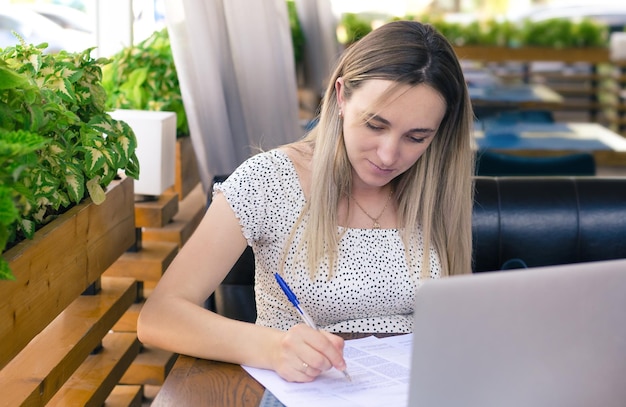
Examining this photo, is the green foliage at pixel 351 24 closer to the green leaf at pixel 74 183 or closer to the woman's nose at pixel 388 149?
the woman's nose at pixel 388 149

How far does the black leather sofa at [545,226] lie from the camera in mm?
2047

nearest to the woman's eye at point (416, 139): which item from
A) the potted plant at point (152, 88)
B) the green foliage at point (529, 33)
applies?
the potted plant at point (152, 88)

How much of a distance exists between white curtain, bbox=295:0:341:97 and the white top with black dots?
3.66 metres

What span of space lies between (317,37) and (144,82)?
3056mm

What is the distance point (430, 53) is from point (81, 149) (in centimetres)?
67

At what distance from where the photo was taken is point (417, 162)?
1.77 m

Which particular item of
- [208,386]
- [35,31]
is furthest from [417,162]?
[35,31]

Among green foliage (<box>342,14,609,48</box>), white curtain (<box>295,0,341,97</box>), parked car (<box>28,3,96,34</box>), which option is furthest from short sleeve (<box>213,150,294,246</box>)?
green foliage (<box>342,14,609,48</box>)

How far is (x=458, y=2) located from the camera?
10.8 m

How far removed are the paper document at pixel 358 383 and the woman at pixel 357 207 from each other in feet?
0.75

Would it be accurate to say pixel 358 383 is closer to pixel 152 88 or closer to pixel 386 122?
pixel 386 122

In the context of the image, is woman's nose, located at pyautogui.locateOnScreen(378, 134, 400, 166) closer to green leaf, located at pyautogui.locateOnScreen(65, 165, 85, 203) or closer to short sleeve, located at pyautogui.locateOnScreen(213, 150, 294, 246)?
short sleeve, located at pyautogui.locateOnScreen(213, 150, 294, 246)

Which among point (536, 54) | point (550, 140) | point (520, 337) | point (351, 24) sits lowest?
point (550, 140)

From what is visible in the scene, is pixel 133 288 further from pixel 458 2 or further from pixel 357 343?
pixel 458 2
